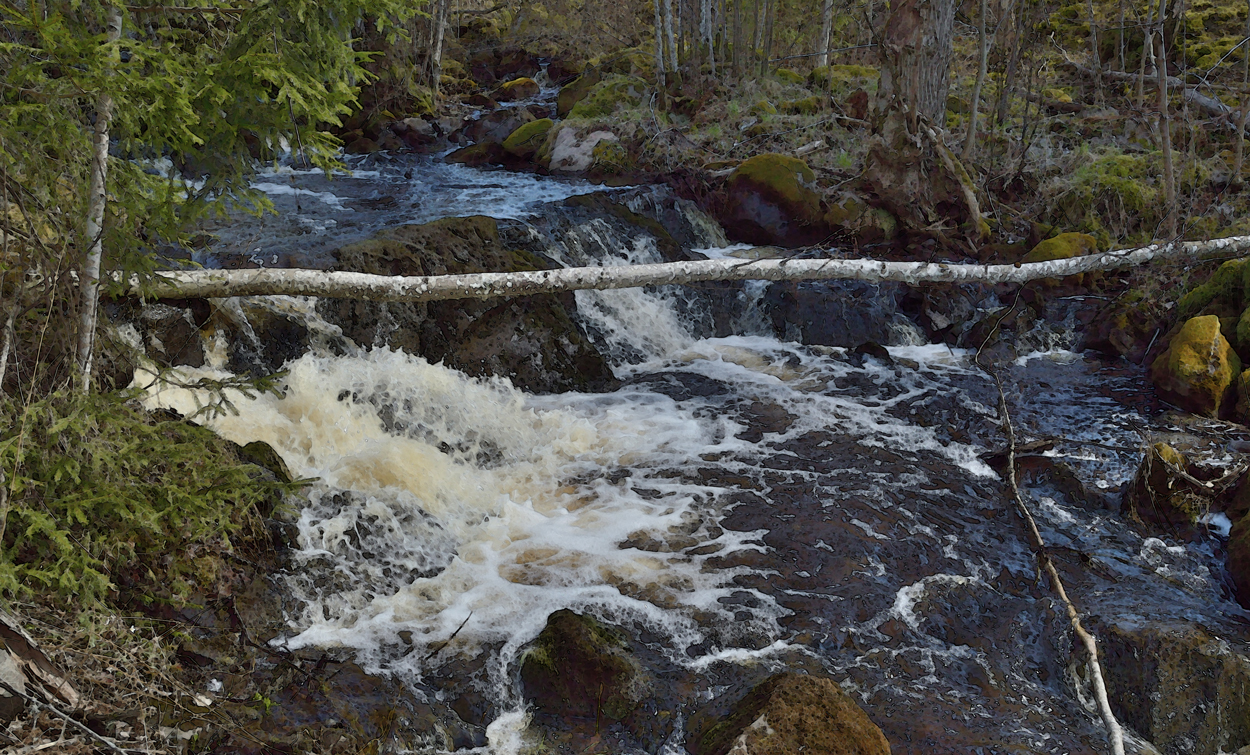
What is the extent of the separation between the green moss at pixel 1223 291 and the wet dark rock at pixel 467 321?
6.56m

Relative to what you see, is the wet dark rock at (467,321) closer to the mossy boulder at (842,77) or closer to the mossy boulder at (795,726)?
the mossy boulder at (795,726)

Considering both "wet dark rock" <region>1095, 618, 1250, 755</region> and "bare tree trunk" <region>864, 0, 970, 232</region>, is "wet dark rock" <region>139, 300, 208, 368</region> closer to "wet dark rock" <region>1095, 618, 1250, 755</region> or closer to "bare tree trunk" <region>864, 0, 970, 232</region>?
"wet dark rock" <region>1095, 618, 1250, 755</region>

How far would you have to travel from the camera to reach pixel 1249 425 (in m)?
7.20

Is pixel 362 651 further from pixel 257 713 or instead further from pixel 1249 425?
pixel 1249 425

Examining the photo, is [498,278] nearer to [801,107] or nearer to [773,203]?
[773,203]

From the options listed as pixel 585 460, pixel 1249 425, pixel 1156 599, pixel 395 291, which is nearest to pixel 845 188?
pixel 1249 425

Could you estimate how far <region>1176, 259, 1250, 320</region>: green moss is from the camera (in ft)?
27.0

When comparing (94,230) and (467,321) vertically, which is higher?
(94,230)

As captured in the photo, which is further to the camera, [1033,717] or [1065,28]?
[1065,28]

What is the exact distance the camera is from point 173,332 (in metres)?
6.41

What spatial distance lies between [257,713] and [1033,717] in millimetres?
3958

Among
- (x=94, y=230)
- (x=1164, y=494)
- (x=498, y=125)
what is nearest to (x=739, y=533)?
(x=1164, y=494)

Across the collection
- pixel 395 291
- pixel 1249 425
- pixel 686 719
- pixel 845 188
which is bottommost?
pixel 686 719

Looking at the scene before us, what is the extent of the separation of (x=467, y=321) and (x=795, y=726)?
591 cm
